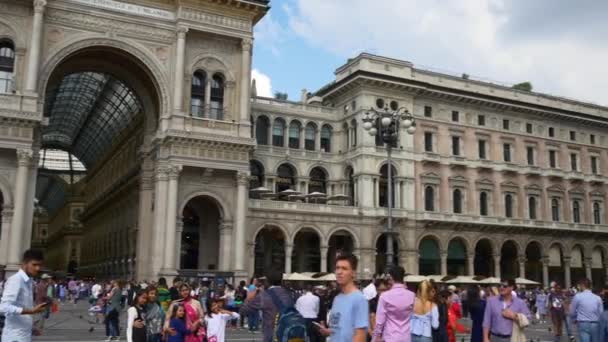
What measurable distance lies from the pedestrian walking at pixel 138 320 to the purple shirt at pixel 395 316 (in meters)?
4.65

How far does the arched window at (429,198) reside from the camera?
51250 millimetres

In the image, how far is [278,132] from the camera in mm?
49875

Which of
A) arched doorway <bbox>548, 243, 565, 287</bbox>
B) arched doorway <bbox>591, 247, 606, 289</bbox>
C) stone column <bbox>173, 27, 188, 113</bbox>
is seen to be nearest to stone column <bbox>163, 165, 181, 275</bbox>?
stone column <bbox>173, 27, 188, 113</bbox>

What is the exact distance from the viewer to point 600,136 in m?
61.5

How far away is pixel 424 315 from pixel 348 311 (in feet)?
11.2

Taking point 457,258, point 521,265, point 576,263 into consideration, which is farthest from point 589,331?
point 576,263

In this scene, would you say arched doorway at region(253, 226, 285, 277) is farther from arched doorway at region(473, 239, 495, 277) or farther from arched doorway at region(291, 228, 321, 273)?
arched doorway at region(473, 239, 495, 277)

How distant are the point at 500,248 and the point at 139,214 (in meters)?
29.4

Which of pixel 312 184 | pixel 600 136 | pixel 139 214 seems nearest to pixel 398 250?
pixel 312 184

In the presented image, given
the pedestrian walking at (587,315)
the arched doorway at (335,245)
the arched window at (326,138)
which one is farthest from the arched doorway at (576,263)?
the pedestrian walking at (587,315)

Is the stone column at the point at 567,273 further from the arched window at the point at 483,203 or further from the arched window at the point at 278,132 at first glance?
the arched window at the point at 278,132

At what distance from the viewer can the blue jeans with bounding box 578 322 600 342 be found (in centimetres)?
1259

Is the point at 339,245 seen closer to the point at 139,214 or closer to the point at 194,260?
the point at 194,260

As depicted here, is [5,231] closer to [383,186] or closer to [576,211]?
[383,186]
